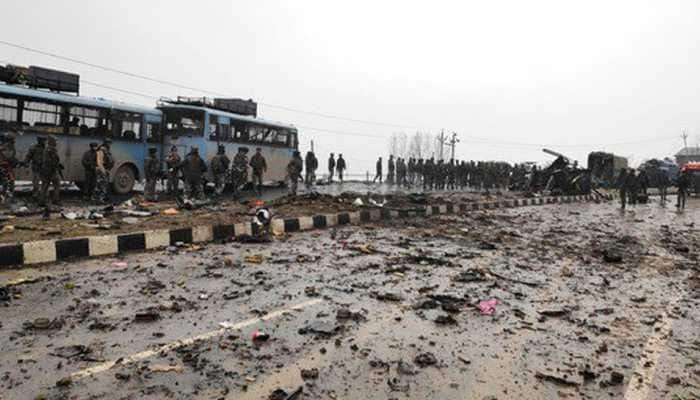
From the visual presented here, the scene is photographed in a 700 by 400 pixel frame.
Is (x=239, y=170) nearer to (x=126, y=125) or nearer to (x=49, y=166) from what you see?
(x=126, y=125)

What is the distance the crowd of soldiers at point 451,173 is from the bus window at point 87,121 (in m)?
20.4

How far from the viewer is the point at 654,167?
36.8 meters

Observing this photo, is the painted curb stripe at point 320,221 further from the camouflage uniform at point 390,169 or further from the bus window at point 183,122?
the camouflage uniform at point 390,169

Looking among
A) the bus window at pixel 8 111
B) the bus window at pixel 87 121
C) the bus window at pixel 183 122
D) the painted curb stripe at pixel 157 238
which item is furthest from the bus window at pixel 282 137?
the painted curb stripe at pixel 157 238

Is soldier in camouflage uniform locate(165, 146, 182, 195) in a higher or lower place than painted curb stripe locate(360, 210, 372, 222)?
higher

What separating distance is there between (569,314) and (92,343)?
13.3ft

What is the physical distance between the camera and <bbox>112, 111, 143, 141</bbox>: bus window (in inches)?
597

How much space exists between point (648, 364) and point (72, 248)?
264 inches

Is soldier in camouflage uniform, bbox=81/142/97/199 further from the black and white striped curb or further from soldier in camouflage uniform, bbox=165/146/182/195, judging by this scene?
the black and white striped curb

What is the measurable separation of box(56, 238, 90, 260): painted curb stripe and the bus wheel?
933 cm

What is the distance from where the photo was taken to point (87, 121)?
1437 cm

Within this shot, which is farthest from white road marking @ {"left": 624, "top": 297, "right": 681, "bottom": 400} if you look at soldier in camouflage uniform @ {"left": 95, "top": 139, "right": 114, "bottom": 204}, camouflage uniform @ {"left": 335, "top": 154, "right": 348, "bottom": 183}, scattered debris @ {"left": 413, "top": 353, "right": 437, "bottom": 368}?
Result: camouflage uniform @ {"left": 335, "top": 154, "right": 348, "bottom": 183}

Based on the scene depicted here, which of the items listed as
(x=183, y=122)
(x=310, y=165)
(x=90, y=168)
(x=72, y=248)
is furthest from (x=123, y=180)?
(x=310, y=165)

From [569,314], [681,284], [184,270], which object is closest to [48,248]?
[184,270]
